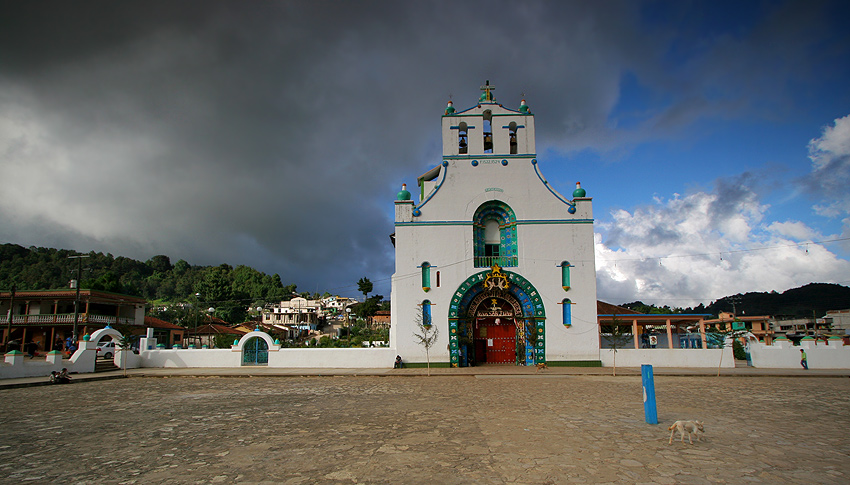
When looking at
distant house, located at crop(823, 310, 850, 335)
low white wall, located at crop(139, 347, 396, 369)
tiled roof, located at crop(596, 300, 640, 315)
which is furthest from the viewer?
distant house, located at crop(823, 310, 850, 335)

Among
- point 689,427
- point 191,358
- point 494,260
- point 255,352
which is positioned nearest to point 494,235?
point 494,260

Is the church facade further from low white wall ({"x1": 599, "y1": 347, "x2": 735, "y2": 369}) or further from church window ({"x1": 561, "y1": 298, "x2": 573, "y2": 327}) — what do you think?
low white wall ({"x1": 599, "y1": 347, "x2": 735, "y2": 369})

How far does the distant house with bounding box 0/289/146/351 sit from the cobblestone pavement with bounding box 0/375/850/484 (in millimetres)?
30757

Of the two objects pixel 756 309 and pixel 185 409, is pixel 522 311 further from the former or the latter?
pixel 756 309

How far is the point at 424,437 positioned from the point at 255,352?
803 inches

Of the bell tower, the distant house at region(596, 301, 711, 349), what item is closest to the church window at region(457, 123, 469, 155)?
the bell tower

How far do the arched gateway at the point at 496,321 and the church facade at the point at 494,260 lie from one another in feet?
0.16

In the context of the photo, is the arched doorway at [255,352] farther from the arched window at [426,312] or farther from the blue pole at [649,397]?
the blue pole at [649,397]

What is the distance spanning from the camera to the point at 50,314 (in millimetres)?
41094

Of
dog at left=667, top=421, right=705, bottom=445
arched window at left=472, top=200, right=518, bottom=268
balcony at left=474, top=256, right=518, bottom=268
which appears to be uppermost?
arched window at left=472, top=200, right=518, bottom=268

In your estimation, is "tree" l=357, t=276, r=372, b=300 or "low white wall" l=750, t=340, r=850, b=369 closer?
"low white wall" l=750, t=340, r=850, b=369

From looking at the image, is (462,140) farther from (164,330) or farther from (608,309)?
(164,330)

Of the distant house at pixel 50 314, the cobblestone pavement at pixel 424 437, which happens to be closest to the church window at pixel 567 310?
the cobblestone pavement at pixel 424 437

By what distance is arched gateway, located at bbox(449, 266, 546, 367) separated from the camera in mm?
23875
